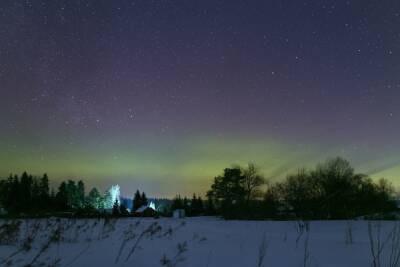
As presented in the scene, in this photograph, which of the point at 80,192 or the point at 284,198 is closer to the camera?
the point at 284,198

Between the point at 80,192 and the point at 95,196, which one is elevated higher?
the point at 80,192

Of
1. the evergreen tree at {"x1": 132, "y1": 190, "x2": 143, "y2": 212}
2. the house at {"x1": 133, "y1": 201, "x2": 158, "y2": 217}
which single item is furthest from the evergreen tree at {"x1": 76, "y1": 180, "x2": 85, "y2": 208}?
the house at {"x1": 133, "y1": 201, "x2": 158, "y2": 217}

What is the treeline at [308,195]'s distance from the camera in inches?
987

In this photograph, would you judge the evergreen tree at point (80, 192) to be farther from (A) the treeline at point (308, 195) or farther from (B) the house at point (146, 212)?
(A) the treeline at point (308, 195)

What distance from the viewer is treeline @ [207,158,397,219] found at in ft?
82.2

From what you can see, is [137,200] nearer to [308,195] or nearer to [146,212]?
[146,212]

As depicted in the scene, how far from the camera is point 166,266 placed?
3514 mm

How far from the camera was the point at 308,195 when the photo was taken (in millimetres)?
33531

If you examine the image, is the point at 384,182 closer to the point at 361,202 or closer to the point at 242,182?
the point at 242,182

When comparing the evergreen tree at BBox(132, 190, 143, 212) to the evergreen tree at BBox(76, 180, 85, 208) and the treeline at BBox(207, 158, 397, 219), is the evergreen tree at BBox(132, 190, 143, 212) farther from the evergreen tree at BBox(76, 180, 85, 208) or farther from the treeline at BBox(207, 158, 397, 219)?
the treeline at BBox(207, 158, 397, 219)

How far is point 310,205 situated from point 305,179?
13037 mm

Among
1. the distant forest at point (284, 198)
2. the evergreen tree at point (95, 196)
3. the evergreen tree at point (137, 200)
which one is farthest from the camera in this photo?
the evergreen tree at point (137, 200)

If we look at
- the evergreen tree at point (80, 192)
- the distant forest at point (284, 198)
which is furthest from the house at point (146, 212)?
the evergreen tree at point (80, 192)

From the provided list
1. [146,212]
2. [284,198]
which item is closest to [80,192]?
[146,212]
